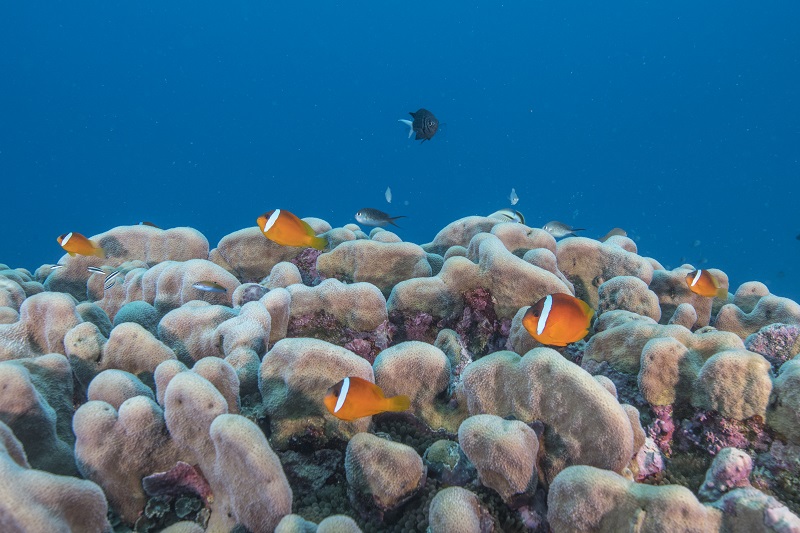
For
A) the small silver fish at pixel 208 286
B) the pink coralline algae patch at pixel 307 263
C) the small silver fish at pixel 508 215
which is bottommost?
the small silver fish at pixel 208 286

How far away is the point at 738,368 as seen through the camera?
2080 millimetres

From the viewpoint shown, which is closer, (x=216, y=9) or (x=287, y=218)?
(x=287, y=218)

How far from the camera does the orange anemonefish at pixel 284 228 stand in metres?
3.12

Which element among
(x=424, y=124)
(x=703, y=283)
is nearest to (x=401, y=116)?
(x=424, y=124)

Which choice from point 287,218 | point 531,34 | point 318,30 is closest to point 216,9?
point 318,30

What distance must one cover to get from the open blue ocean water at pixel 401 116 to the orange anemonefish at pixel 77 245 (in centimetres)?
6996

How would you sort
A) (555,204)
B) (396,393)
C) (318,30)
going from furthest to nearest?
(318,30) < (555,204) < (396,393)

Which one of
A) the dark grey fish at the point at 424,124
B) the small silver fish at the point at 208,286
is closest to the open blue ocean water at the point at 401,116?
the dark grey fish at the point at 424,124

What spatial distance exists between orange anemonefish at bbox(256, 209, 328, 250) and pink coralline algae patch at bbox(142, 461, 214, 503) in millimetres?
1627

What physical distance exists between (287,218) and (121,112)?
440 ft

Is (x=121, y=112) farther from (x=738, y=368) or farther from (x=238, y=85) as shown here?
(x=738, y=368)

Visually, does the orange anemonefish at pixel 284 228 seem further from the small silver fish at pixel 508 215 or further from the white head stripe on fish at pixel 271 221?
the small silver fish at pixel 508 215

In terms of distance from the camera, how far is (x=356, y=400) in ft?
5.97

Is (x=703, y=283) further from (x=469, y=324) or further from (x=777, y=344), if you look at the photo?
(x=469, y=324)
